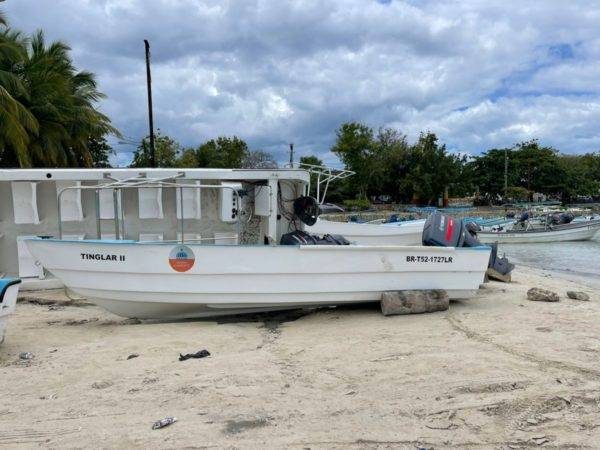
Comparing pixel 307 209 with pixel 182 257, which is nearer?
pixel 182 257

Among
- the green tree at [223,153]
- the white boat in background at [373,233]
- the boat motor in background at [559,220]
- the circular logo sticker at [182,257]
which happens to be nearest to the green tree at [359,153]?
the green tree at [223,153]

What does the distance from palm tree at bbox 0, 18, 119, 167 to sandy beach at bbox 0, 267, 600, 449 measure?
1343 centimetres

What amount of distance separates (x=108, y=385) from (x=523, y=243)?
28.0 m

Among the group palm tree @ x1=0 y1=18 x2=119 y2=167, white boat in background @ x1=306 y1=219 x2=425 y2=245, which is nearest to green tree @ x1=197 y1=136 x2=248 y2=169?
palm tree @ x1=0 y1=18 x2=119 y2=167

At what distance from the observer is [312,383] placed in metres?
4.75

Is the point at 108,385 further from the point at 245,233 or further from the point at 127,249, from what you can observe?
the point at 245,233

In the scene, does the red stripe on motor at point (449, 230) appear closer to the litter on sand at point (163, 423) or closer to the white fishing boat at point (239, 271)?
the white fishing boat at point (239, 271)

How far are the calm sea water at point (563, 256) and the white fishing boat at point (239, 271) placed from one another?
1026cm

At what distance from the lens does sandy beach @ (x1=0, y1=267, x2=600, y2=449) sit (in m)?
3.66

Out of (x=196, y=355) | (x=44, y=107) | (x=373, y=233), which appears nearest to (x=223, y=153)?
(x=44, y=107)

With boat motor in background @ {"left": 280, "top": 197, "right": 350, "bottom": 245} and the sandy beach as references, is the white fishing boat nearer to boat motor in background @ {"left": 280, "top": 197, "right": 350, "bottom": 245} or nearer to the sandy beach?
boat motor in background @ {"left": 280, "top": 197, "right": 350, "bottom": 245}

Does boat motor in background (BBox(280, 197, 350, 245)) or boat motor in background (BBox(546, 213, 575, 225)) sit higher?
boat motor in background (BBox(280, 197, 350, 245))

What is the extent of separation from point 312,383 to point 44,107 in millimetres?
20493

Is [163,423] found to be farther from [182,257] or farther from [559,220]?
[559,220]
